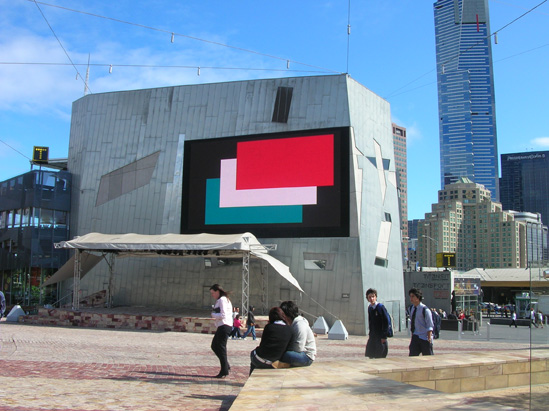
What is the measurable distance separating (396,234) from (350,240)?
4535 mm

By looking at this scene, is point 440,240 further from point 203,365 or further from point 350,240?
point 203,365

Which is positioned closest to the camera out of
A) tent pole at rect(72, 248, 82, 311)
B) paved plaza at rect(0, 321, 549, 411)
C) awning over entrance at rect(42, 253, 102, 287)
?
paved plaza at rect(0, 321, 549, 411)

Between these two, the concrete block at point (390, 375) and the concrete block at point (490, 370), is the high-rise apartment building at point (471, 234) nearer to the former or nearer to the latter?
the concrete block at point (490, 370)

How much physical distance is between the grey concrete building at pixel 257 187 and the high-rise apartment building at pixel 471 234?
119664 mm

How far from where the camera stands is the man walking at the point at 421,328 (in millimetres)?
8914

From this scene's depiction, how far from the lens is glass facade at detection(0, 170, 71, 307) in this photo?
1247 inches

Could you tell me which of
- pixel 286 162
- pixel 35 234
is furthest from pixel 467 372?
pixel 35 234

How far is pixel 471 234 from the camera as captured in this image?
148 m

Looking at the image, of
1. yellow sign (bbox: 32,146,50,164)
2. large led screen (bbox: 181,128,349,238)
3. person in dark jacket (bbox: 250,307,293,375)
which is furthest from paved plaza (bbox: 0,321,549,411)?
yellow sign (bbox: 32,146,50,164)

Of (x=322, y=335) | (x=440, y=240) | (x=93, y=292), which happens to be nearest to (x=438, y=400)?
(x=322, y=335)

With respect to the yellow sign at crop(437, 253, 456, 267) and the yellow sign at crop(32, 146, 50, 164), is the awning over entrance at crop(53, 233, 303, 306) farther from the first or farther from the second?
the yellow sign at crop(437, 253, 456, 267)

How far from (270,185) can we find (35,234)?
1497 centimetres

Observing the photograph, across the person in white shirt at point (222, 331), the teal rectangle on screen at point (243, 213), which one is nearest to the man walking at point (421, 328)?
the person in white shirt at point (222, 331)

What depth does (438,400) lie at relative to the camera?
4801 millimetres
